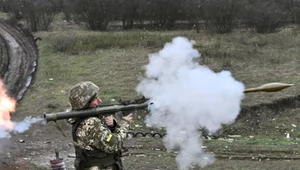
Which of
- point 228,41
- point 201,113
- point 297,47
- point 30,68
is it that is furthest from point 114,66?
point 201,113

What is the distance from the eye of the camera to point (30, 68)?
64.5 feet

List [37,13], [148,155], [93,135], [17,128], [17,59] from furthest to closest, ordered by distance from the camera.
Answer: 1. [37,13]
2. [17,59]
3. [17,128]
4. [148,155]
5. [93,135]

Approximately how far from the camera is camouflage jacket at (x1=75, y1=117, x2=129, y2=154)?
5539 millimetres

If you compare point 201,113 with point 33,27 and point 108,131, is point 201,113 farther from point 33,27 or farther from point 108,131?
point 33,27

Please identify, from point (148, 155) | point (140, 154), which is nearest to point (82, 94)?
point (148, 155)

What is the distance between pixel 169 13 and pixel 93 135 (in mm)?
22686

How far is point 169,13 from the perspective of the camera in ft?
90.9

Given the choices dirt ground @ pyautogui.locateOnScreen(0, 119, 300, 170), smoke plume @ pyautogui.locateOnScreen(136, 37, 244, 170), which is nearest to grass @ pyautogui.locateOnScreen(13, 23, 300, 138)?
dirt ground @ pyautogui.locateOnScreen(0, 119, 300, 170)

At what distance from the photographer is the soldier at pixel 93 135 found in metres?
5.56

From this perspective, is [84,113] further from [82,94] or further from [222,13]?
[222,13]

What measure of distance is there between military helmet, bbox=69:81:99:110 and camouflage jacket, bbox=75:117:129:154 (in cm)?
19

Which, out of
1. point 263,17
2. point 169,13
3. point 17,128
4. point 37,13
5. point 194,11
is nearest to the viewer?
point 17,128

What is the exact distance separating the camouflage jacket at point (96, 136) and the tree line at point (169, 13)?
1940cm

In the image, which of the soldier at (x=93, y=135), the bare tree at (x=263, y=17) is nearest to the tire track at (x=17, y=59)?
the bare tree at (x=263, y=17)
